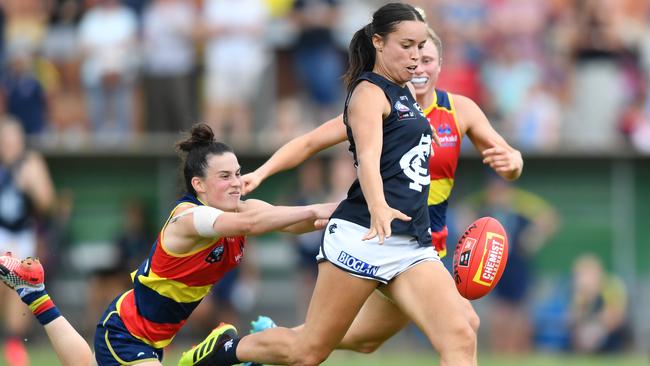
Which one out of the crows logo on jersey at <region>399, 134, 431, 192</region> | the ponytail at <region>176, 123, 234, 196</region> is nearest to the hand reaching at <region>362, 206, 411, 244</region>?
the crows logo on jersey at <region>399, 134, 431, 192</region>

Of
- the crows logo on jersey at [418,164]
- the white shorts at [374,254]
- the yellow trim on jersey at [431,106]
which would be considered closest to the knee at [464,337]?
the white shorts at [374,254]

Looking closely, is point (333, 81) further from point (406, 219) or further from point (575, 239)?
point (406, 219)

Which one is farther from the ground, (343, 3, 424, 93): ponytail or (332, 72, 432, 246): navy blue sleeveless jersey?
(343, 3, 424, 93): ponytail

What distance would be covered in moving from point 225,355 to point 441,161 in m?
1.73

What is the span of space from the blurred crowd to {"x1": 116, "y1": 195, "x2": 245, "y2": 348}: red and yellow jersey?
6728 millimetres

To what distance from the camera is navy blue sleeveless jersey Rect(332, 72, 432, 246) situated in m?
6.40

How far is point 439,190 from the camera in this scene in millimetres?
7496

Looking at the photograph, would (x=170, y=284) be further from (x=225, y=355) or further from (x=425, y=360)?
(x=425, y=360)

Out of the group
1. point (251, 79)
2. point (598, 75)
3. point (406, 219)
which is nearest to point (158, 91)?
point (251, 79)

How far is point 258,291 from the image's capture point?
1438 centimetres

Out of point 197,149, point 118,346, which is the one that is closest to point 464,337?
point 197,149

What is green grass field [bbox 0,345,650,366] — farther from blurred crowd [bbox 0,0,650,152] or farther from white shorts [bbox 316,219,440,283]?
white shorts [bbox 316,219,440,283]

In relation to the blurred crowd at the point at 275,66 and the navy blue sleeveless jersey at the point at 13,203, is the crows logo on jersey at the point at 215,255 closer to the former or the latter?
the navy blue sleeveless jersey at the point at 13,203

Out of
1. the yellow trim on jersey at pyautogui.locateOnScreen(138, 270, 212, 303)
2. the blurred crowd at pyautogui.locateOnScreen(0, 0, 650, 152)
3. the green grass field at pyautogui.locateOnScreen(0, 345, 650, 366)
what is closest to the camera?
the yellow trim on jersey at pyautogui.locateOnScreen(138, 270, 212, 303)
